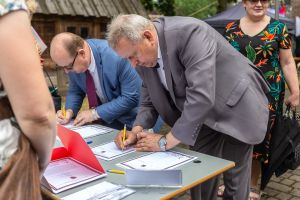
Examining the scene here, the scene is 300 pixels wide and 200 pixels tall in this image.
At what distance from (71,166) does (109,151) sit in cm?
31

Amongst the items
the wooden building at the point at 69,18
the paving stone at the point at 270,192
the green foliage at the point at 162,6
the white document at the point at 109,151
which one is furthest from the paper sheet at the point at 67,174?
the green foliage at the point at 162,6

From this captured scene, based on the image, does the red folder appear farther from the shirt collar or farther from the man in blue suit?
the shirt collar

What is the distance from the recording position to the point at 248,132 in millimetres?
2131

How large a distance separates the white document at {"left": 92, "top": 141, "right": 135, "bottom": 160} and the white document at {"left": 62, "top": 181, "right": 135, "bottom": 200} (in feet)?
1.35

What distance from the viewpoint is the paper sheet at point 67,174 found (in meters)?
1.69

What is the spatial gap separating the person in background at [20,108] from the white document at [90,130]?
1438 millimetres

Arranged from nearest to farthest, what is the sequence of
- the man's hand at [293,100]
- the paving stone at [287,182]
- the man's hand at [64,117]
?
1. the man's hand at [64,117]
2. the man's hand at [293,100]
3. the paving stone at [287,182]

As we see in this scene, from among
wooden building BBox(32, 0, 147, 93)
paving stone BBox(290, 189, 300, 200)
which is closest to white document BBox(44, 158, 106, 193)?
paving stone BBox(290, 189, 300, 200)

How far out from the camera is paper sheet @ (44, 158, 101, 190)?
169 centimetres

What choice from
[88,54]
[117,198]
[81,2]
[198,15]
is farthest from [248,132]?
[198,15]

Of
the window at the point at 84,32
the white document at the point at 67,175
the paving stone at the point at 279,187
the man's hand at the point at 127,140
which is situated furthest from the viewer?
the window at the point at 84,32

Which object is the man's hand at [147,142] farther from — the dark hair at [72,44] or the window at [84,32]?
the window at [84,32]

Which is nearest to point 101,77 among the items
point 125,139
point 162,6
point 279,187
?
point 125,139

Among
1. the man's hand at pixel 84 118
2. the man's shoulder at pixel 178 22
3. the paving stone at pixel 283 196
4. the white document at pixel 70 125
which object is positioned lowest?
the paving stone at pixel 283 196
